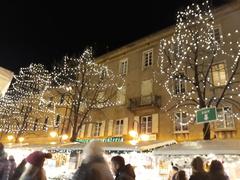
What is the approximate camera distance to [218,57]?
17.0 m

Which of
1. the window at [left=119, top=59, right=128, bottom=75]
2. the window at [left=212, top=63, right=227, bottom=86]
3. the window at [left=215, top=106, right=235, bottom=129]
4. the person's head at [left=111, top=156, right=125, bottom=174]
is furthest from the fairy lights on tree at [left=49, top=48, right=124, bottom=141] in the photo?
the person's head at [left=111, top=156, right=125, bottom=174]

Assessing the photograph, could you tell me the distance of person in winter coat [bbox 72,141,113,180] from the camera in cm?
311

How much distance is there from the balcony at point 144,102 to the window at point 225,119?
4685 mm

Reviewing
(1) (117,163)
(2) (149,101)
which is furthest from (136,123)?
(1) (117,163)

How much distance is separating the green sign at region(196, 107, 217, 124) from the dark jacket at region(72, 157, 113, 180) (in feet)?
20.9

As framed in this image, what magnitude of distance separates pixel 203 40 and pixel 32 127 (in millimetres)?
23088

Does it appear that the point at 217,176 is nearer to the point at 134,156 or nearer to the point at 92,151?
the point at 92,151

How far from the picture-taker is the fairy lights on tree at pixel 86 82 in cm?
2100

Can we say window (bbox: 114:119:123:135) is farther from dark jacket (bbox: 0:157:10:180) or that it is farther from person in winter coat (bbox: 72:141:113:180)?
person in winter coat (bbox: 72:141:113:180)

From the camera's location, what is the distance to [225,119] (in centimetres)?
1526

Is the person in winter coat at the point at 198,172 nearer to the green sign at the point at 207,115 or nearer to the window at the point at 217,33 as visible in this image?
the green sign at the point at 207,115

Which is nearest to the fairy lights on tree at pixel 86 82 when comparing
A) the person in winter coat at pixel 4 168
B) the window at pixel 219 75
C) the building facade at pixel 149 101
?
the building facade at pixel 149 101

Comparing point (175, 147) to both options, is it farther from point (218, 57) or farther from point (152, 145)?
point (218, 57)

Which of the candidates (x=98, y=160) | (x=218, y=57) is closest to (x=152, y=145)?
(x=98, y=160)
